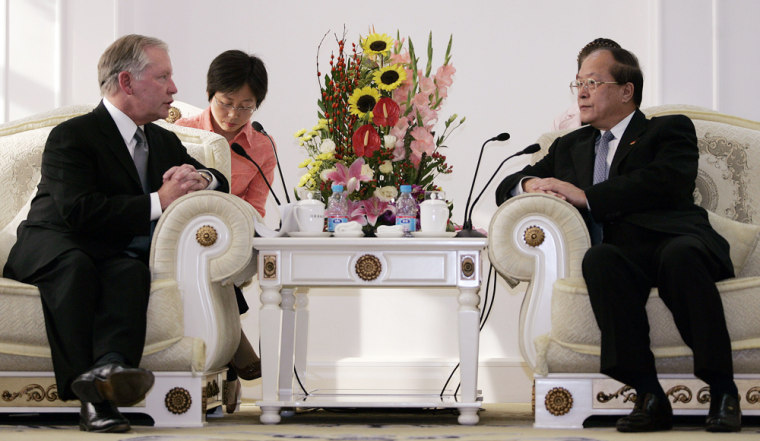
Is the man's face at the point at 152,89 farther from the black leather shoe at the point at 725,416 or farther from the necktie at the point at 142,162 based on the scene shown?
the black leather shoe at the point at 725,416

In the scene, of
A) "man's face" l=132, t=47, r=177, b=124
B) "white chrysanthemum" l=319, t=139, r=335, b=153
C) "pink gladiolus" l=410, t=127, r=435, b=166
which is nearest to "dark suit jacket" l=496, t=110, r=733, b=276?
"pink gladiolus" l=410, t=127, r=435, b=166

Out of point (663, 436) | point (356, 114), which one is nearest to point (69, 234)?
point (356, 114)

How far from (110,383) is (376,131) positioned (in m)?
1.28

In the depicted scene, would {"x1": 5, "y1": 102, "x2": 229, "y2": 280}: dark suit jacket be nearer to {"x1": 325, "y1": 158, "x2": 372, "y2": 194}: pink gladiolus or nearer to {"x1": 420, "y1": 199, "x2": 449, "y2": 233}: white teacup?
{"x1": 325, "y1": 158, "x2": 372, "y2": 194}: pink gladiolus

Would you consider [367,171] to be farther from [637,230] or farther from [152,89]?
[637,230]

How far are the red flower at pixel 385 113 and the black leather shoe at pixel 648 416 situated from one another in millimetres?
1265

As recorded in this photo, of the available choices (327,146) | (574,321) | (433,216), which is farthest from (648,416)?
(327,146)

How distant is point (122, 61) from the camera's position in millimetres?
3146

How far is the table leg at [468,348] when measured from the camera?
289 centimetres

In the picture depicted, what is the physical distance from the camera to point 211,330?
289 cm

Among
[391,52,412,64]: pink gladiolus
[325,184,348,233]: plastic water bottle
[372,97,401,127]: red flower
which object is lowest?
[325,184,348,233]: plastic water bottle

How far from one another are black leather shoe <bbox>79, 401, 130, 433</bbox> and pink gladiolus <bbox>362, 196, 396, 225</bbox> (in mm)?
1062

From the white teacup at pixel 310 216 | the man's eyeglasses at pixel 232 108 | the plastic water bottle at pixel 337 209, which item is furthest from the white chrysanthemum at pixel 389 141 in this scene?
the man's eyeglasses at pixel 232 108

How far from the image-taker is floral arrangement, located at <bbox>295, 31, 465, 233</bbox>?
3.18 metres
